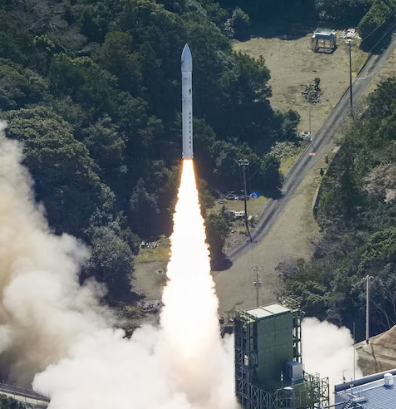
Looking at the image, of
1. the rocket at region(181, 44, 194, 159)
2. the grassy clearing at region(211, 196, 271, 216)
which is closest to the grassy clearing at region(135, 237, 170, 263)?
the grassy clearing at region(211, 196, 271, 216)

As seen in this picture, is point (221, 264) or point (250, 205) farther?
point (250, 205)

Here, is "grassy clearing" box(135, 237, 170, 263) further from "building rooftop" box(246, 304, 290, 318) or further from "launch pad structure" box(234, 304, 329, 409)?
"launch pad structure" box(234, 304, 329, 409)

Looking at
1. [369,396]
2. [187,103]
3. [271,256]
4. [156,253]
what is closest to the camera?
[369,396]

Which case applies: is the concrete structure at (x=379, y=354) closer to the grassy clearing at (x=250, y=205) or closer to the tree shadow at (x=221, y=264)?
the tree shadow at (x=221, y=264)

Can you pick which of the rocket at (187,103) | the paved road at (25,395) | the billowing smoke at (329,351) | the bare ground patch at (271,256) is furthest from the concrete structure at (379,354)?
the paved road at (25,395)

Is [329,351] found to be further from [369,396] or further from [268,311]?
[369,396]

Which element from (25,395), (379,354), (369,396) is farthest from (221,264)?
(369,396)
